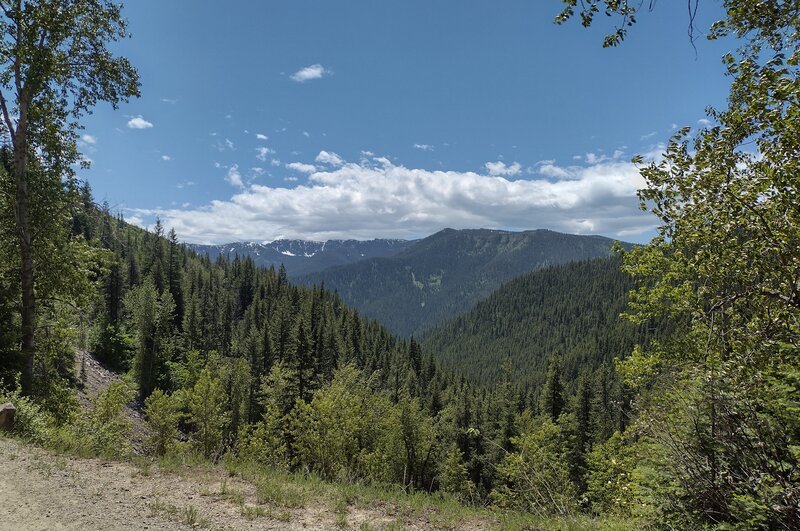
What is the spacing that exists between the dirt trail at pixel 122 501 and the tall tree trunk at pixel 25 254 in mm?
5252

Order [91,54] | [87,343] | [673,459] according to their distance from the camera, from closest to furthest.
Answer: [673,459], [91,54], [87,343]

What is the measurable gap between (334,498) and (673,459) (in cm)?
639

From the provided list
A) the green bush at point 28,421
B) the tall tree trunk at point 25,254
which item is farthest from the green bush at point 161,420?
the green bush at point 28,421

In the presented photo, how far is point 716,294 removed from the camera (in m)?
6.43

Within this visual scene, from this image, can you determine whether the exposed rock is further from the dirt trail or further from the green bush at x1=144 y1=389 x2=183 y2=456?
the green bush at x1=144 y1=389 x2=183 y2=456

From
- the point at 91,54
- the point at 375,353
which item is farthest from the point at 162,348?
the point at 91,54

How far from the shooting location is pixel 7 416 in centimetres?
1082

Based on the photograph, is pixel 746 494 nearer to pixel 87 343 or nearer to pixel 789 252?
pixel 789 252

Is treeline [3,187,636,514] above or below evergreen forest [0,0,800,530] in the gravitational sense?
below

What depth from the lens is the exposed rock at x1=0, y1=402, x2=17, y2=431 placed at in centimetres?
1070

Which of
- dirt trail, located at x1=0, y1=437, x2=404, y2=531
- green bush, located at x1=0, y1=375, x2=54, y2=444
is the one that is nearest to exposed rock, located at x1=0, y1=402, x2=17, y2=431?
green bush, located at x1=0, y1=375, x2=54, y2=444

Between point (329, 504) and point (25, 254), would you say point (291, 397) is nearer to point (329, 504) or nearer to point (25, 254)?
point (25, 254)

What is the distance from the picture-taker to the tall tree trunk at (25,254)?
13.3 m

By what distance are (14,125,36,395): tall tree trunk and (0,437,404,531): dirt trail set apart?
5252mm
